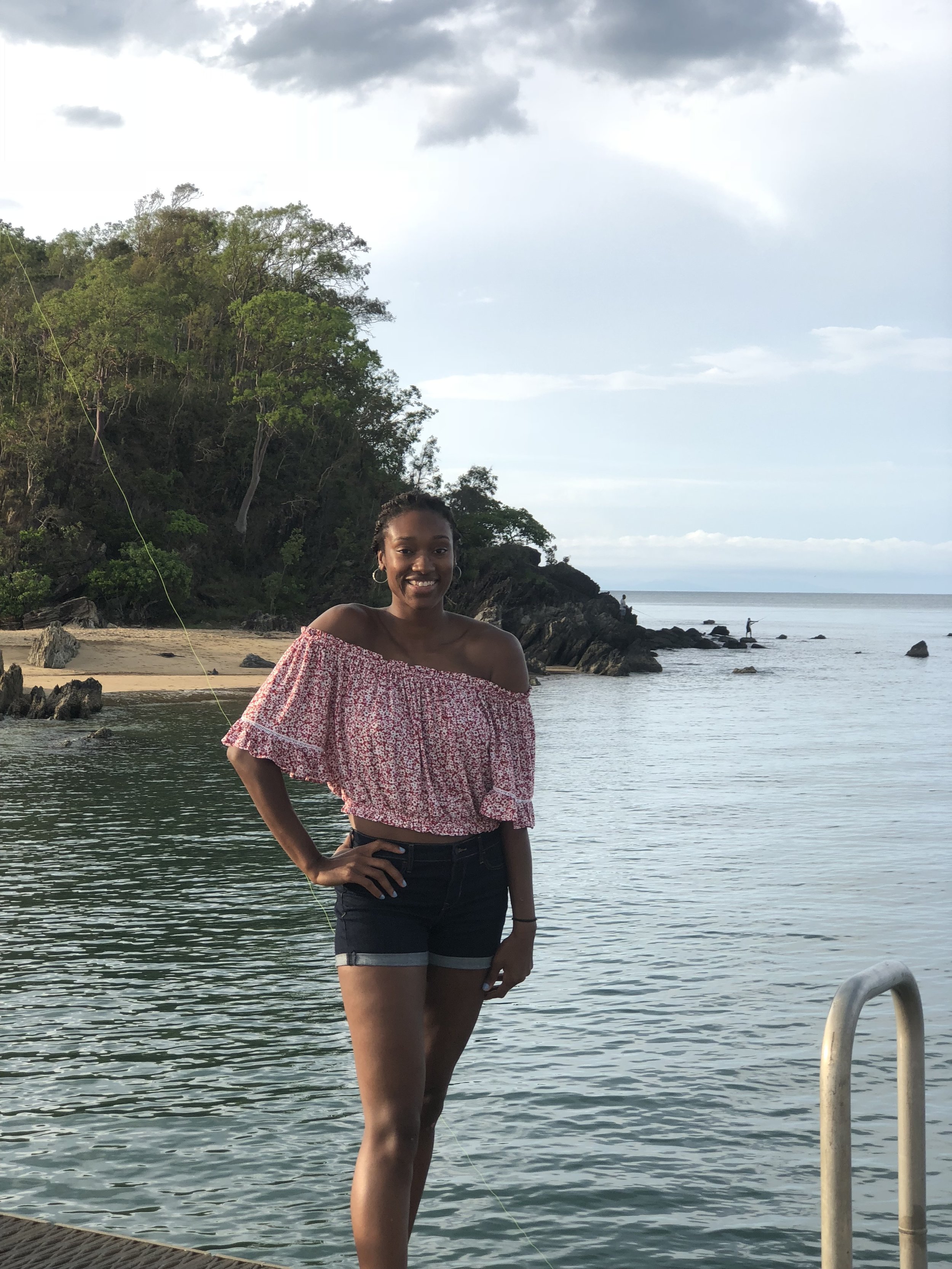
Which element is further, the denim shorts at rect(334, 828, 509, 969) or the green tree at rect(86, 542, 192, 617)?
the green tree at rect(86, 542, 192, 617)

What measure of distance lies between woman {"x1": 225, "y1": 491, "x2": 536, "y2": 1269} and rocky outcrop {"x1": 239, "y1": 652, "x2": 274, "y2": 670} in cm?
3224

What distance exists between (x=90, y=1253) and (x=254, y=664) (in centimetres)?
3253

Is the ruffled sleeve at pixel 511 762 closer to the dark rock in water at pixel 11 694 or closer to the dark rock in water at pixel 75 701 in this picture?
the dark rock in water at pixel 75 701

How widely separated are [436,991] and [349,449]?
187ft

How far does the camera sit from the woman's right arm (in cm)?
307

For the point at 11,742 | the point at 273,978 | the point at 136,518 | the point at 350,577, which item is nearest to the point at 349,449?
the point at 350,577

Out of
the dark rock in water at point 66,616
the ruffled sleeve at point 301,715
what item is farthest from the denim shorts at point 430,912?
the dark rock in water at point 66,616

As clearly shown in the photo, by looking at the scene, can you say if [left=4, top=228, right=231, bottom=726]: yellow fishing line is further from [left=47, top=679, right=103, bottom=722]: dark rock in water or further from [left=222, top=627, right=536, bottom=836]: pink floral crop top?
[left=222, top=627, right=536, bottom=836]: pink floral crop top

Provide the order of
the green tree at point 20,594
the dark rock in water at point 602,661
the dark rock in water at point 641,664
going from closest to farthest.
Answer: the green tree at point 20,594 → the dark rock in water at point 602,661 → the dark rock in water at point 641,664

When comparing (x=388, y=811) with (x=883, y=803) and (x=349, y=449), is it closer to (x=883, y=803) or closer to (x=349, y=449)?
(x=883, y=803)

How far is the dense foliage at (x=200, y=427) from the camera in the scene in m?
44.6

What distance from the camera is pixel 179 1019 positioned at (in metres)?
7.32

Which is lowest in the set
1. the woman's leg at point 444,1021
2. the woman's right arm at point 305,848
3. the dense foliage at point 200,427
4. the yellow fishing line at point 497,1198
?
the yellow fishing line at point 497,1198

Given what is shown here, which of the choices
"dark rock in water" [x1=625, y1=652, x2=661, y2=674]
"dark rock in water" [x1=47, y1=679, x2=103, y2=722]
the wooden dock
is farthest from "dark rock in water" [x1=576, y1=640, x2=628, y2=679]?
the wooden dock
